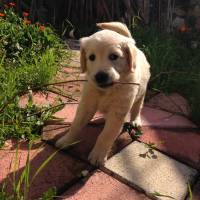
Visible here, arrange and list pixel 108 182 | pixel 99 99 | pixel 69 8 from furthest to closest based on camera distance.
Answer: pixel 69 8
pixel 99 99
pixel 108 182

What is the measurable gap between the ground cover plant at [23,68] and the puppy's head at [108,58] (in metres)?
0.43

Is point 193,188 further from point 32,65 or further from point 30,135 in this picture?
point 32,65

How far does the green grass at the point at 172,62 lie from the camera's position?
3.61 metres

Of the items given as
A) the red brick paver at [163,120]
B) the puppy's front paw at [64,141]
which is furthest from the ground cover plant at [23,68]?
the red brick paver at [163,120]

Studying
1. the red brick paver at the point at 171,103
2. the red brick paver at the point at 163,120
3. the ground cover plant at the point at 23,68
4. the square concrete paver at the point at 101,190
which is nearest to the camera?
the square concrete paver at the point at 101,190

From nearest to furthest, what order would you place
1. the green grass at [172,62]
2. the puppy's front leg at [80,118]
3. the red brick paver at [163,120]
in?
1. the puppy's front leg at [80,118]
2. the red brick paver at [163,120]
3. the green grass at [172,62]

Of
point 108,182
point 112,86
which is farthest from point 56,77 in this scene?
point 108,182

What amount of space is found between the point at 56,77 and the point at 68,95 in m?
0.34

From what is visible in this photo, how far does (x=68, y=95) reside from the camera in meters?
3.31

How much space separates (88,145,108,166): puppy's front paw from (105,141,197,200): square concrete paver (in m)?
0.06

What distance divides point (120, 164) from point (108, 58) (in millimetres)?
743

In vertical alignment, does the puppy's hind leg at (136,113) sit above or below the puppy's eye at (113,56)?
below

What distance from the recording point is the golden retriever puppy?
221 cm

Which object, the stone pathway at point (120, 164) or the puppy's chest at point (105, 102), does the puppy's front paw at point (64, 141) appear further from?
the puppy's chest at point (105, 102)
